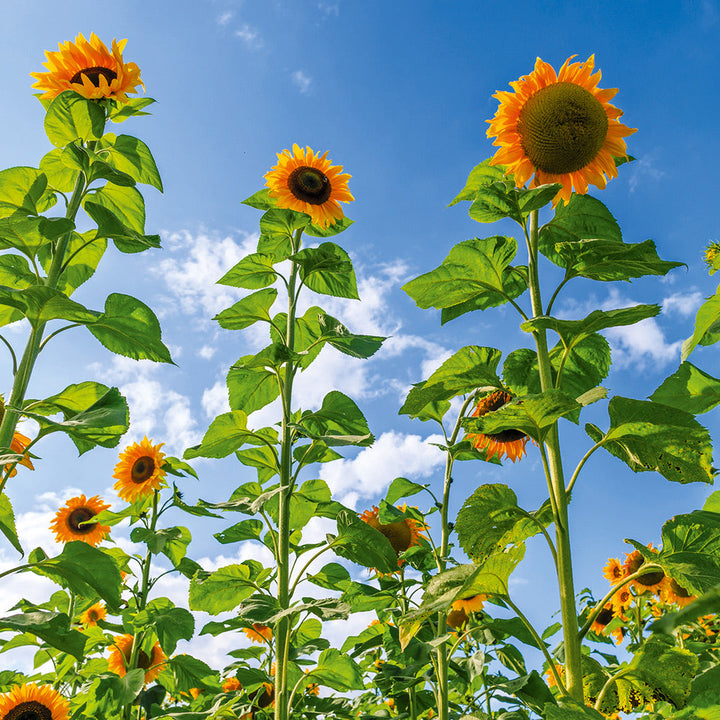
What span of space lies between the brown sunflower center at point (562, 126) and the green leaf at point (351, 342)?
157cm

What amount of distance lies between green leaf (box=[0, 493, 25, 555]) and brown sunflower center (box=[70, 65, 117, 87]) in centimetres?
193

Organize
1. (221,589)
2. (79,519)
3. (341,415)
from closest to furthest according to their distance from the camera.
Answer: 1. (221,589)
2. (341,415)
3. (79,519)

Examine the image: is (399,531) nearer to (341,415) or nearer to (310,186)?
(341,415)

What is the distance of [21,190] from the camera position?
2.66m

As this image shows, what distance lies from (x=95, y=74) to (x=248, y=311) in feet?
4.71

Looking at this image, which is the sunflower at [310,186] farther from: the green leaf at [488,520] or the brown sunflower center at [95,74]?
the green leaf at [488,520]

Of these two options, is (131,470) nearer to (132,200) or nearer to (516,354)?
(132,200)

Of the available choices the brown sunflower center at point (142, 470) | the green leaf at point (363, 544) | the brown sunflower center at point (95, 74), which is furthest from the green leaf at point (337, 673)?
the brown sunflower center at point (95, 74)

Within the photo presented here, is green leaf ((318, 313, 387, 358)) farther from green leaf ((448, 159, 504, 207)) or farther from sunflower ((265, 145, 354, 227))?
green leaf ((448, 159, 504, 207))

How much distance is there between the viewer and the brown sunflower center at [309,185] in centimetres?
A: 391

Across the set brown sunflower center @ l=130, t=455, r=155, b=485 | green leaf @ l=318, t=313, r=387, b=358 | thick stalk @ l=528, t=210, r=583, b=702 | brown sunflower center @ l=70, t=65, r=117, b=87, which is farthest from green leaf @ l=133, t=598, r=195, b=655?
brown sunflower center @ l=70, t=65, r=117, b=87

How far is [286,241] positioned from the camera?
154 inches

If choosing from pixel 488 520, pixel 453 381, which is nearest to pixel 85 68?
pixel 453 381

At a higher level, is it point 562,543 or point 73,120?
point 73,120
